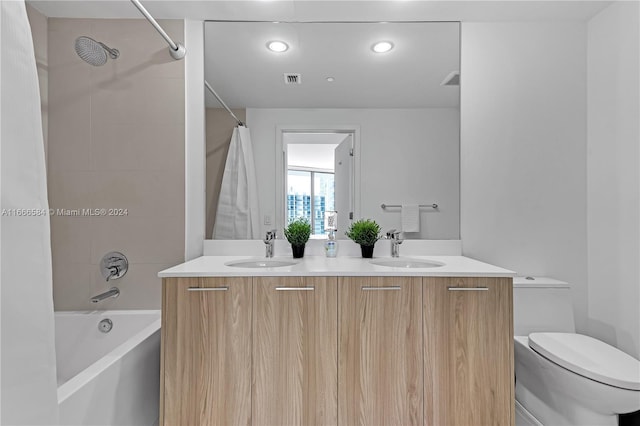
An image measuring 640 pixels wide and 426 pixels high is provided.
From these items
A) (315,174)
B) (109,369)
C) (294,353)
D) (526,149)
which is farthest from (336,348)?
(526,149)

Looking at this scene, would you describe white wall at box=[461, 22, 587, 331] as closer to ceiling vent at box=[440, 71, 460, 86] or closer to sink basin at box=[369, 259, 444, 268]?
ceiling vent at box=[440, 71, 460, 86]

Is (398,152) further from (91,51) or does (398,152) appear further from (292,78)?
(91,51)

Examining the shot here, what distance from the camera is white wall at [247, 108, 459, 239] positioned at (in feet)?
6.55

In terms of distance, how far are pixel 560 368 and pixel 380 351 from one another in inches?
30.4

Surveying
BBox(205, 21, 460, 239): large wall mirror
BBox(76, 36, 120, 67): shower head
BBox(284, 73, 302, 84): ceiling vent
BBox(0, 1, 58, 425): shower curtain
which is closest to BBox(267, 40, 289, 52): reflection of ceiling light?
BBox(205, 21, 460, 239): large wall mirror

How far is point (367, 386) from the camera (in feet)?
4.50

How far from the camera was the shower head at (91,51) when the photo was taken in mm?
1646

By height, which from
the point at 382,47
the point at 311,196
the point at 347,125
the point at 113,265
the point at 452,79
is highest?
the point at 382,47

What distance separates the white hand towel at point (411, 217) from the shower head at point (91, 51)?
6.01 ft

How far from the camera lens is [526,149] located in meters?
1.99

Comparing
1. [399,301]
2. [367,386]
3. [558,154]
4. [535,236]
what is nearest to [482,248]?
[535,236]

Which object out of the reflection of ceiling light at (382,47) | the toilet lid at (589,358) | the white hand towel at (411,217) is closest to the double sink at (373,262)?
the white hand towel at (411,217)

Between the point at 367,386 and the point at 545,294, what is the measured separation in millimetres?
1115

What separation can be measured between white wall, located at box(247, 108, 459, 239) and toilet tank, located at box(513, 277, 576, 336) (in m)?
0.47
